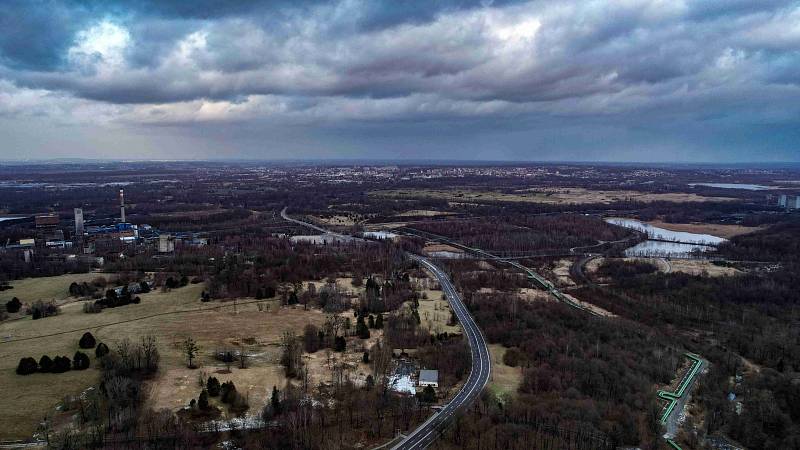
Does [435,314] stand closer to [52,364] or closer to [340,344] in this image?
[340,344]

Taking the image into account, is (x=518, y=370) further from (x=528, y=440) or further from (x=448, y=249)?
(x=448, y=249)

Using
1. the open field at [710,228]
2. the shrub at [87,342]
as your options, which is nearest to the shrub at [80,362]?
the shrub at [87,342]

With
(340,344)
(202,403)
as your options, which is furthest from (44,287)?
(202,403)

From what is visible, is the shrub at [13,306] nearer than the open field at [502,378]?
No

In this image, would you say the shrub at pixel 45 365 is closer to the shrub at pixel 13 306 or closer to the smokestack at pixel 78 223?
the shrub at pixel 13 306

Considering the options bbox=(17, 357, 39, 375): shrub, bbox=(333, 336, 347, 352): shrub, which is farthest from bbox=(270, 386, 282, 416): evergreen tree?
bbox=(17, 357, 39, 375): shrub

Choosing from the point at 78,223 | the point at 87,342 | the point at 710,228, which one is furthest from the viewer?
the point at 710,228
